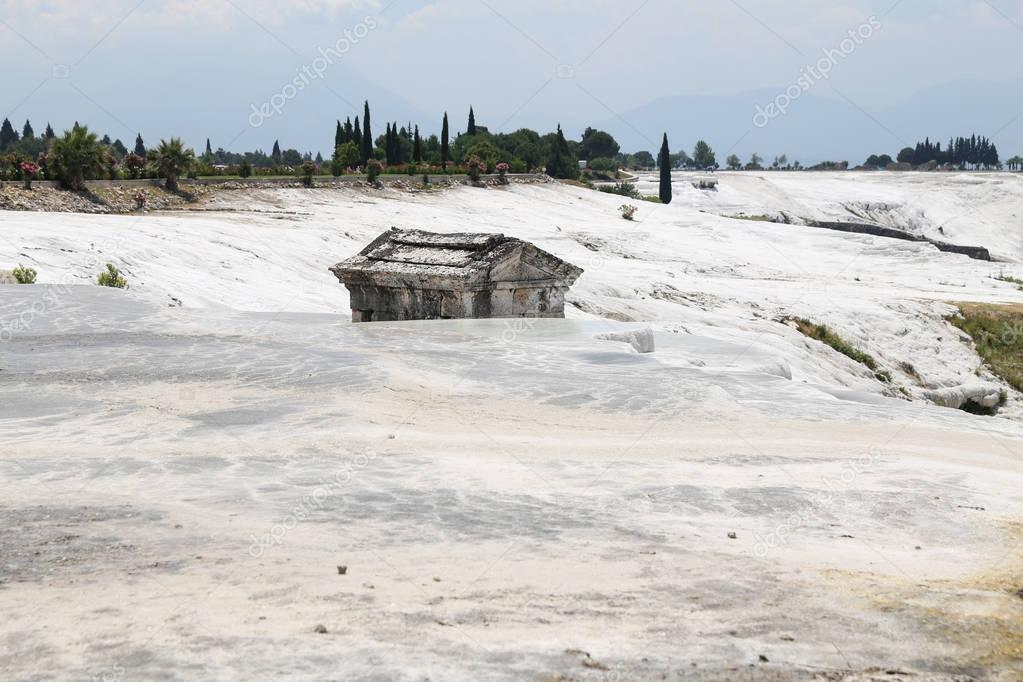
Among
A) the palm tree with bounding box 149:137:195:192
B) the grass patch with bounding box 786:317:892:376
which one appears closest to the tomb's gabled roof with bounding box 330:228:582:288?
the grass patch with bounding box 786:317:892:376

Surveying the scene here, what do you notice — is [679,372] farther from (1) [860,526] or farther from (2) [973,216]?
(2) [973,216]

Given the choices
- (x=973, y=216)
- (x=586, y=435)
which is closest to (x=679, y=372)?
(x=586, y=435)

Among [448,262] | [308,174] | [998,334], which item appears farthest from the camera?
[308,174]

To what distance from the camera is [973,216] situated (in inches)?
3809

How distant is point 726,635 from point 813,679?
1.49 feet

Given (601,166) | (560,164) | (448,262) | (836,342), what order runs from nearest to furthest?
(448,262)
(836,342)
(560,164)
(601,166)

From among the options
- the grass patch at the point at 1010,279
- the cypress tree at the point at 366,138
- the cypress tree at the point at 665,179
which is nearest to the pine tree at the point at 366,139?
the cypress tree at the point at 366,138

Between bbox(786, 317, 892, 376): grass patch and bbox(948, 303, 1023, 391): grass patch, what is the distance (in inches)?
128

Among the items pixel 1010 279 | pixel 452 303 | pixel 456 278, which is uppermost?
pixel 456 278

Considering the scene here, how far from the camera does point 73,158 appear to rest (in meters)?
39.9

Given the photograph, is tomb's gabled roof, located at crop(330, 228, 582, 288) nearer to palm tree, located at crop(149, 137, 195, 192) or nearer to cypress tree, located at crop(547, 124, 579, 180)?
palm tree, located at crop(149, 137, 195, 192)

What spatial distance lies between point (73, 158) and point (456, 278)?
95.6ft

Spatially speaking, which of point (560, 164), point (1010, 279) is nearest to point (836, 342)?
point (1010, 279)

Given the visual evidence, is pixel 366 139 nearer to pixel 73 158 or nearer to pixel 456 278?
pixel 73 158
